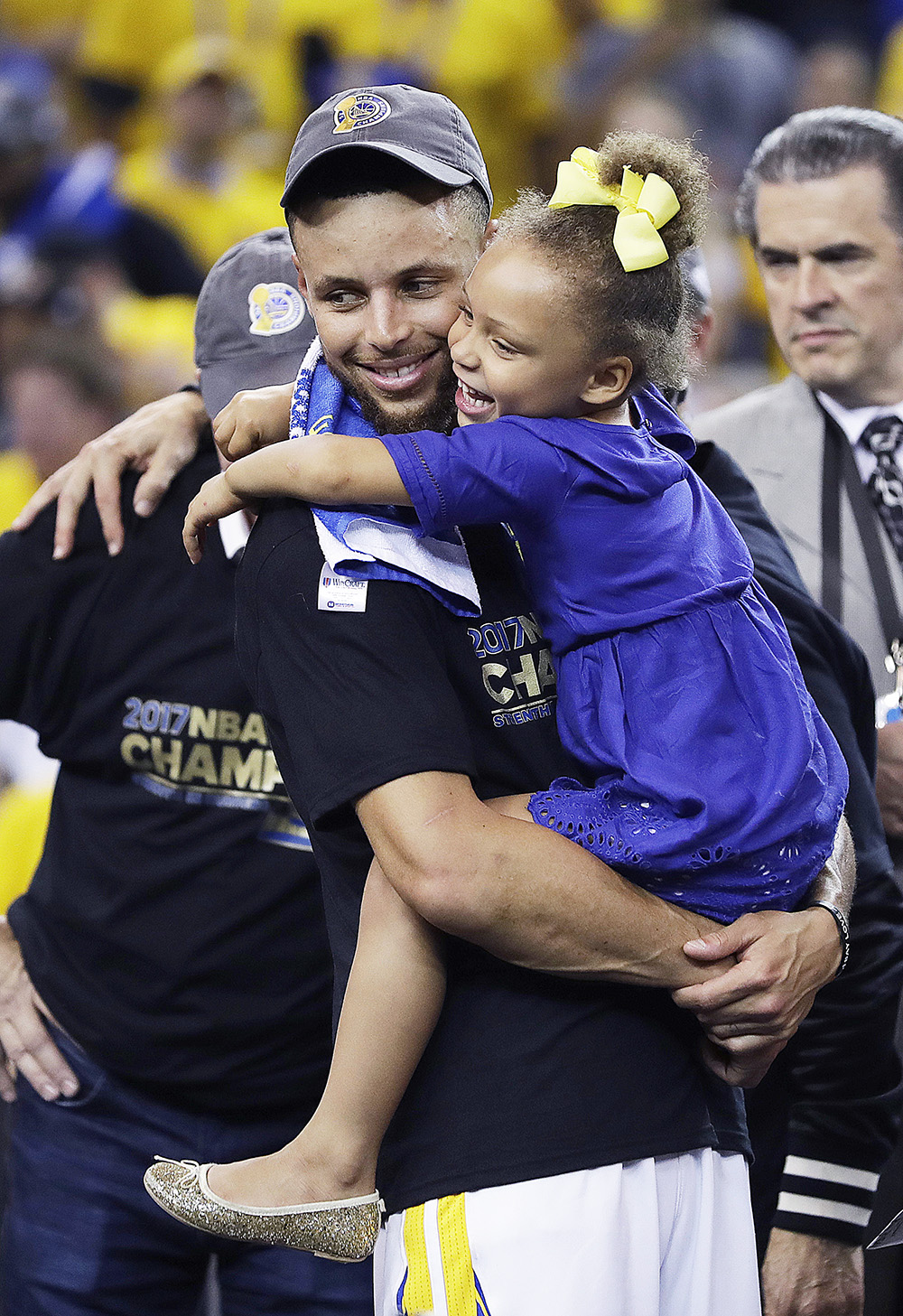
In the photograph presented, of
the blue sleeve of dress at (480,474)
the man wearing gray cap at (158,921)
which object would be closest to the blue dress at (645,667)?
the blue sleeve of dress at (480,474)

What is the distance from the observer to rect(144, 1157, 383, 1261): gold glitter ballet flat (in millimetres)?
1725

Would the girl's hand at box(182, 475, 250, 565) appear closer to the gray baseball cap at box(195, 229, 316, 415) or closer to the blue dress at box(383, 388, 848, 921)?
the blue dress at box(383, 388, 848, 921)

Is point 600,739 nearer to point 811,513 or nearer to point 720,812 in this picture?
point 720,812

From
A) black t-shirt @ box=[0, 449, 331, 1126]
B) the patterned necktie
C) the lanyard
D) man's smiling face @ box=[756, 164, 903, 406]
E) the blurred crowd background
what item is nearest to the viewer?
black t-shirt @ box=[0, 449, 331, 1126]

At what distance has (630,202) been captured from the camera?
174 centimetres

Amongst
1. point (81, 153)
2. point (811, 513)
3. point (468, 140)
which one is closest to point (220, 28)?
point (81, 153)

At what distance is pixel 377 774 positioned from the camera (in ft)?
5.23

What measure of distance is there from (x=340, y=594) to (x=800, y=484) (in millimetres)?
1730

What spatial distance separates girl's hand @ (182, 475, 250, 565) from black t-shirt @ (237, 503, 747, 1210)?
0.05 meters

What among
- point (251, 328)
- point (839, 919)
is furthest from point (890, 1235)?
point (251, 328)

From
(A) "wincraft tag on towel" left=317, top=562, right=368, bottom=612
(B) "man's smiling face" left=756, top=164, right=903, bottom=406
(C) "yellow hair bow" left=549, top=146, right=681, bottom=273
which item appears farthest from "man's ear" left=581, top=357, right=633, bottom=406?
(B) "man's smiling face" left=756, top=164, right=903, bottom=406

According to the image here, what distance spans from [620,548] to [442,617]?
0.72ft

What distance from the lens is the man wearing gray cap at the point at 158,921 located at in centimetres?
224

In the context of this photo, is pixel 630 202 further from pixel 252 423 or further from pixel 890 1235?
pixel 890 1235
